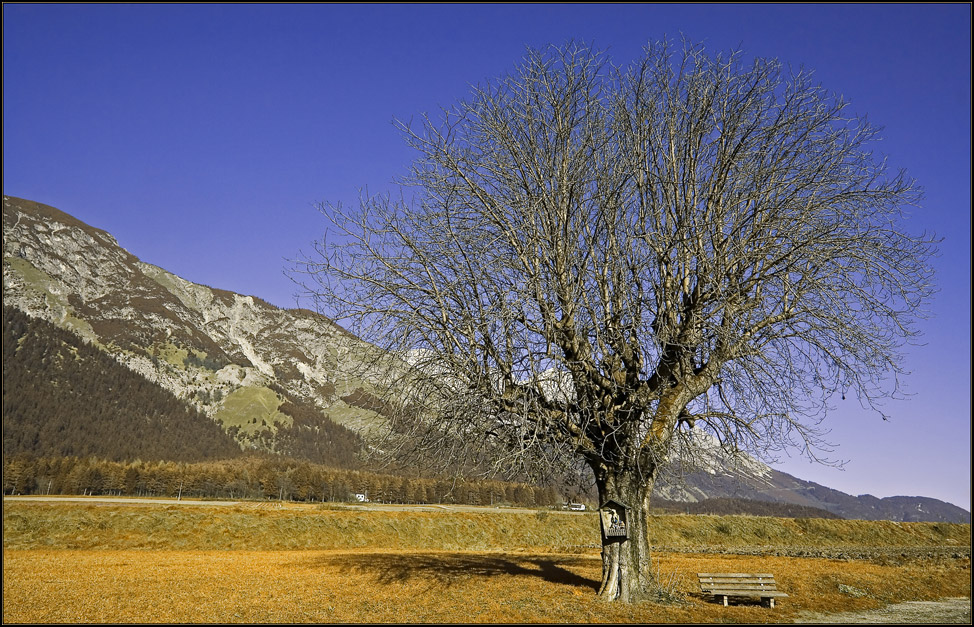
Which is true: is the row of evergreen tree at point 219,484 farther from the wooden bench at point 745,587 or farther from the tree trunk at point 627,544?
the tree trunk at point 627,544

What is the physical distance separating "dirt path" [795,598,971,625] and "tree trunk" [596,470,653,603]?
2842mm

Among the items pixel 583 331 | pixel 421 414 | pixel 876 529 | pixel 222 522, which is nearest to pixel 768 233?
pixel 583 331

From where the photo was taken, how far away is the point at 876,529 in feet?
160

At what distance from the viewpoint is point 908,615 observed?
11.2 m

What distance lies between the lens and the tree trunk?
37.8 ft

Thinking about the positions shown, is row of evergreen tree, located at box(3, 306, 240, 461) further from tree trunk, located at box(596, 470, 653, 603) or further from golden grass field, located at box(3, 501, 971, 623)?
tree trunk, located at box(596, 470, 653, 603)

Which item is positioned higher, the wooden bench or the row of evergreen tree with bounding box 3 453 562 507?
the wooden bench

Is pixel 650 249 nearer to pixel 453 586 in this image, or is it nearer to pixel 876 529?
pixel 453 586

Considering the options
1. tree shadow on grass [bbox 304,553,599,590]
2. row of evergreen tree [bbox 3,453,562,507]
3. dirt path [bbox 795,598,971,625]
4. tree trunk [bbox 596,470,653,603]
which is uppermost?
tree trunk [bbox 596,470,653,603]

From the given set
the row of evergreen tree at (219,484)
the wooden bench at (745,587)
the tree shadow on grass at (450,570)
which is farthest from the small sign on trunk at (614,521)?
the row of evergreen tree at (219,484)

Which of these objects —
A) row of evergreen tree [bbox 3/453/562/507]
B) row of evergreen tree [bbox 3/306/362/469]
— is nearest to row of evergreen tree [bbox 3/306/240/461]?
row of evergreen tree [bbox 3/306/362/469]

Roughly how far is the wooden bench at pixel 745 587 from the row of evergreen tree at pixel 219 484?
219ft

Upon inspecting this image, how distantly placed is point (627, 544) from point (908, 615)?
17.9 feet

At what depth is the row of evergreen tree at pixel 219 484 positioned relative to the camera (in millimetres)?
85250
